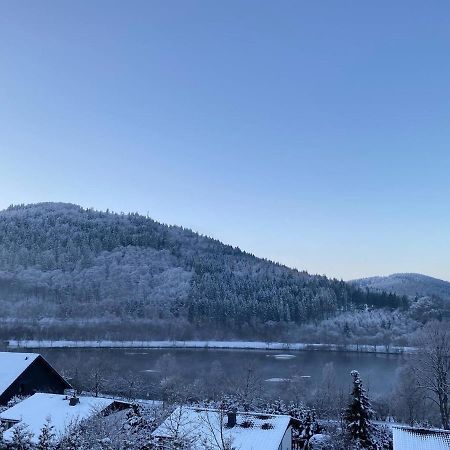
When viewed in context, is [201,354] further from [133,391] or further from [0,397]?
[0,397]

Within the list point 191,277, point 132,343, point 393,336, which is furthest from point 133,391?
point 191,277

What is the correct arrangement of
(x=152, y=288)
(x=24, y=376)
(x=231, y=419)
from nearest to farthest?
(x=231, y=419), (x=24, y=376), (x=152, y=288)

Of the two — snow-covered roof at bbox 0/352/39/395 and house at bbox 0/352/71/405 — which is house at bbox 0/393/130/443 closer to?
house at bbox 0/352/71/405

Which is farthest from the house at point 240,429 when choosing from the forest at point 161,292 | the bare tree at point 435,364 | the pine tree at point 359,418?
the forest at point 161,292

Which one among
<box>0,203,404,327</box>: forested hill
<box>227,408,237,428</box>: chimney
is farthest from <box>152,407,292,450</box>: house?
<box>0,203,404,327</box>: forested hill

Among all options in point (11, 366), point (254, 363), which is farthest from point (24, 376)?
point (254, 363)

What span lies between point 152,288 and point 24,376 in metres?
141

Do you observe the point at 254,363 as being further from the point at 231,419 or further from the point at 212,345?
the point at 231,419

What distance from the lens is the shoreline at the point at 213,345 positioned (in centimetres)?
10938

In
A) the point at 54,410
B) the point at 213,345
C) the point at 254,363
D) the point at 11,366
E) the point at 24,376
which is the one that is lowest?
the point at 254,363

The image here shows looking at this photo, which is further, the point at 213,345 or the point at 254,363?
the point at 213,345

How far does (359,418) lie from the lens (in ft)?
Answer: 91.4

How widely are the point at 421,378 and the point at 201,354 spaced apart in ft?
218

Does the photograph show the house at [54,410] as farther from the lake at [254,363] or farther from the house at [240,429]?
the lake at [254,363]
